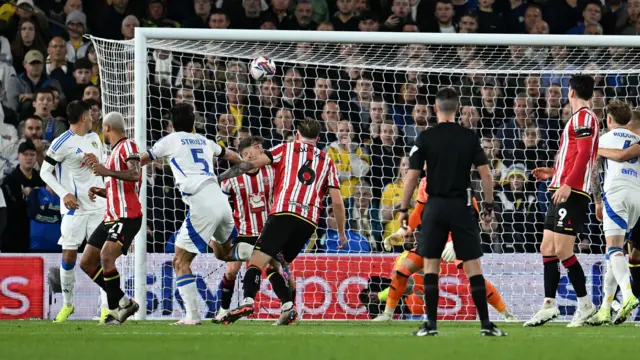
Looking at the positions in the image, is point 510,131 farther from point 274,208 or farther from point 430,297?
point 430,297

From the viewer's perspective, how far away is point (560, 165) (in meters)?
10.5

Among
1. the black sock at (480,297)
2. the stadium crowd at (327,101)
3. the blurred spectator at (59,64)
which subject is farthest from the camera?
the blurred spectator at (59,64)

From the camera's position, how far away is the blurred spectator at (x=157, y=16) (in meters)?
16.7

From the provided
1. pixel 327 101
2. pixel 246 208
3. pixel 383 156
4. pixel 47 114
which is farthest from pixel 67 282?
pixel 383 156

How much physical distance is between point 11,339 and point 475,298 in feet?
11.2

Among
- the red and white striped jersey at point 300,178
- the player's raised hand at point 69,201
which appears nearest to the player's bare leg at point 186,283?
the red and white striped jersey at point 300,178

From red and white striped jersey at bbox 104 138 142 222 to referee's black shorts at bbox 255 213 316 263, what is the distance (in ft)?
4.41

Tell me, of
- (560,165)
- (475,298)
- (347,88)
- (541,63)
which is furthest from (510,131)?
(475,298)

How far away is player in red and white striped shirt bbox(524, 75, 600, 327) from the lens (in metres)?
10.3

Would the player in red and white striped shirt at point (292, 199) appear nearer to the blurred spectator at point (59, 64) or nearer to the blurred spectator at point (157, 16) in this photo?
the blurred spectator at point (59, 64)

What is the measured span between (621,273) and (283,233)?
327 cm

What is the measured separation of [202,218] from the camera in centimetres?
1116

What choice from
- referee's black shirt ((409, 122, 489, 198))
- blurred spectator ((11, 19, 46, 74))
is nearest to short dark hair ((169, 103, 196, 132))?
referee's black shirt ((409, 122, 489, 198))

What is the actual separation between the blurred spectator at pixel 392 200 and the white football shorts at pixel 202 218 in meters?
3.40
